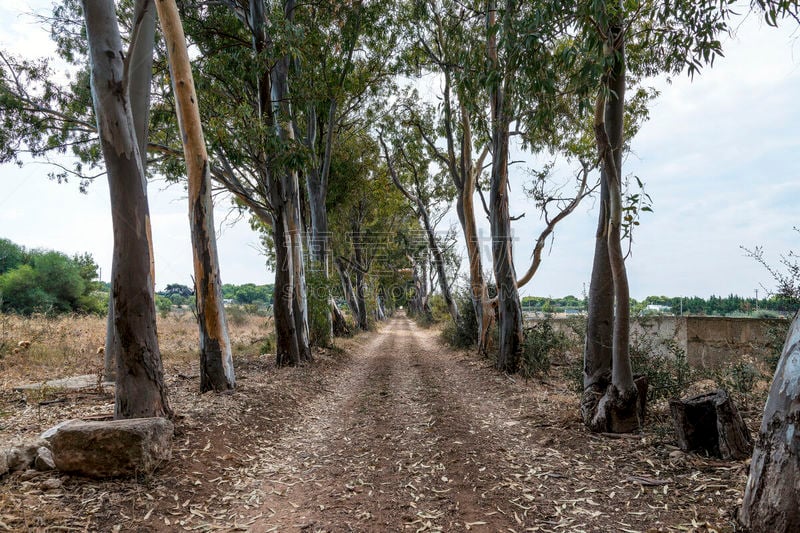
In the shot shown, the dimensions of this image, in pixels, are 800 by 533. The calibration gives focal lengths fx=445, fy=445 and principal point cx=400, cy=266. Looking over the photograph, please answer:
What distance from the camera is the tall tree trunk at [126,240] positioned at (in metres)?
4.51

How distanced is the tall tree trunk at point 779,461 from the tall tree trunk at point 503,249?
679 centimetres

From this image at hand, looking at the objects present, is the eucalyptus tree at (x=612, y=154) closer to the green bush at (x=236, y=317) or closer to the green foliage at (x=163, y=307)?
the green bush at (x=236, y=317)

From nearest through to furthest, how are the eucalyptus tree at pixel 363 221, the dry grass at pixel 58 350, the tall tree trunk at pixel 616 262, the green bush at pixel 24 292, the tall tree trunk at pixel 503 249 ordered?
the tall tree trunk at pixel 616 262, the dry grass at pixel 58 350, the tall tree trunk at pixel 503 249, the eucalyptus tree at pixel 363 221, the green bush at pixel 24 292

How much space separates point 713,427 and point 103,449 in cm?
526

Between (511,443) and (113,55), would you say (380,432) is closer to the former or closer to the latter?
(511,443)

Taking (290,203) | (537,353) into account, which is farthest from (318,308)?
(537,353)

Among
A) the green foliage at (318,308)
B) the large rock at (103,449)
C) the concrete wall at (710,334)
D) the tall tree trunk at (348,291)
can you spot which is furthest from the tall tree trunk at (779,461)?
the tall tree trunk at (348,291)

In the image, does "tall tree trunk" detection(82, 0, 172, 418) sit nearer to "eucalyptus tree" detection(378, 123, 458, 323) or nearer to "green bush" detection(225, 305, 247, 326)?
"eucalyptus tree" detection(378, 123, 458, 323)

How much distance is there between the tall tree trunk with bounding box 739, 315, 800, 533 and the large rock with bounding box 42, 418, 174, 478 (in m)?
4.43

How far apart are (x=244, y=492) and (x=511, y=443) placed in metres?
2.84

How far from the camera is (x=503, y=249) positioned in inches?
403

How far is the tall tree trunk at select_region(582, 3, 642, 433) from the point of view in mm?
4684

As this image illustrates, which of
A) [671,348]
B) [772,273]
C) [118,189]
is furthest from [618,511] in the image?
[118,189]

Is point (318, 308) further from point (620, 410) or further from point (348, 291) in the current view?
point (348, 291)
